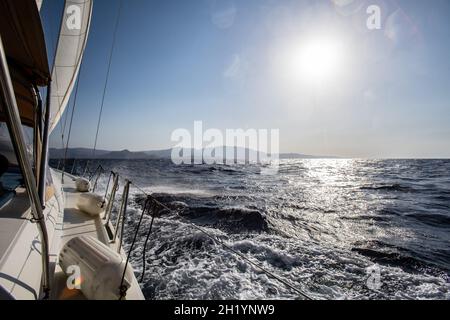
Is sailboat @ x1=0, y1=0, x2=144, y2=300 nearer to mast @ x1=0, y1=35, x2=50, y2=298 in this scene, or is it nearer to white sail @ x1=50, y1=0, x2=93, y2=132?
mast @ x1=0, y1=35, x2=50, y2=298

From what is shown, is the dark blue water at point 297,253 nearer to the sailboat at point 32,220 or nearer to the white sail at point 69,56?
the sailboat at point 32,220

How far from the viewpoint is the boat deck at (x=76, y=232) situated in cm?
224

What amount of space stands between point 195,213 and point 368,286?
6416mm

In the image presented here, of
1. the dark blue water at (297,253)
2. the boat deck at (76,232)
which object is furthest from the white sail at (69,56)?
the dark blue water at (297,253)

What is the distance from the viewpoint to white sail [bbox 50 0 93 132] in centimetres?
666

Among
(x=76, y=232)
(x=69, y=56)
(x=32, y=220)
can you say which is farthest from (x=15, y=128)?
(x=69, y=56)

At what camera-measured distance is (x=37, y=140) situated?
A: 3.08 meters

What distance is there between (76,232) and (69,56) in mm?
5871

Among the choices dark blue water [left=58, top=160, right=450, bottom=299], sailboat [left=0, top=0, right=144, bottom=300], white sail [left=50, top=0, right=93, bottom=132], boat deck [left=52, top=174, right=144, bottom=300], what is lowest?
dark blue water [left=58, top=160, right=450, bottom=299]

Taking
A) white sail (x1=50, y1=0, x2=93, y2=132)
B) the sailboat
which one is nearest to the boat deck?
the sailboat

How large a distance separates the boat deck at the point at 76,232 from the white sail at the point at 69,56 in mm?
2792

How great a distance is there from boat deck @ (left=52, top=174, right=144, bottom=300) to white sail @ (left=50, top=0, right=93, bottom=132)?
279 cm
